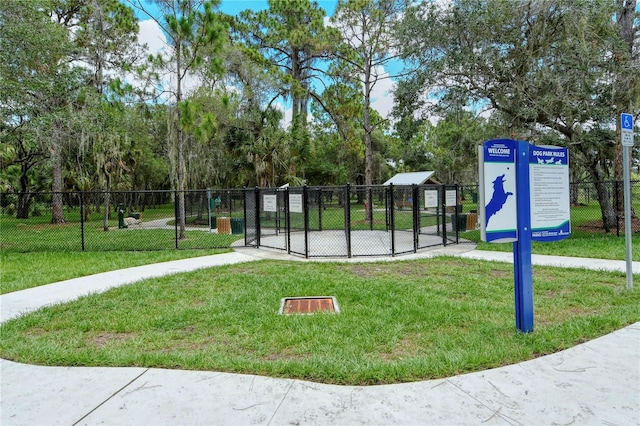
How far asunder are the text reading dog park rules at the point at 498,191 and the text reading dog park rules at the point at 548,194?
38cm

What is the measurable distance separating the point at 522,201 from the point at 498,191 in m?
0.32

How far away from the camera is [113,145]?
734 inches

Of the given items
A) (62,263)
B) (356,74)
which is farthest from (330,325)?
(356,74)

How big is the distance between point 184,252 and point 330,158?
3206 cm

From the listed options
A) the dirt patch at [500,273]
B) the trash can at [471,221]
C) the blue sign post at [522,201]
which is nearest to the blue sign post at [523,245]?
the blue sign post at [522,201]

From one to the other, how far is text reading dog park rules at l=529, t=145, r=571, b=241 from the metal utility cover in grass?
8.16ft

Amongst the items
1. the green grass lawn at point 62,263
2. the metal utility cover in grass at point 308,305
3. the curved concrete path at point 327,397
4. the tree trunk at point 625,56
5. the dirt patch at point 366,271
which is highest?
the tree trunk at point 625,56

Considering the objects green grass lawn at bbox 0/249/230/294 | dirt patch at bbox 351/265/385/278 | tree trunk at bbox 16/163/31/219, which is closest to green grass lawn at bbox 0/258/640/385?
dirt patch at bbox 351/265/385/278

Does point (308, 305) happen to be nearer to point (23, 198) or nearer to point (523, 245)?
point (523, 245)

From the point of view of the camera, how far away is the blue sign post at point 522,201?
3.81 metres

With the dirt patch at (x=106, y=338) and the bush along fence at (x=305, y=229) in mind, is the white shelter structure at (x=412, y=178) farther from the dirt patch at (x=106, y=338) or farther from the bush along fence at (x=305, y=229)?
the dirt patch at (x=106, y=338)

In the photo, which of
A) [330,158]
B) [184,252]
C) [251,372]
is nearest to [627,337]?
[251,372]

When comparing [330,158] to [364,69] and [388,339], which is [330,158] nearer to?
[364,69]

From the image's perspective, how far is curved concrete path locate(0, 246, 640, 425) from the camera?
2613 millimetres
